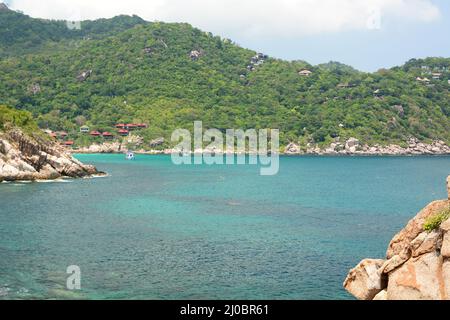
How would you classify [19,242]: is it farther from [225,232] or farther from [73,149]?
[73,149]

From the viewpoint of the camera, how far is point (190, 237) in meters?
45.1

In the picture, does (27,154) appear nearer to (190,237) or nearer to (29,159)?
(29,159)

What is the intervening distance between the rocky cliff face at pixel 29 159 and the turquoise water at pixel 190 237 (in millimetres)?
4797

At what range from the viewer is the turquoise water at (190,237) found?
30.5 meters

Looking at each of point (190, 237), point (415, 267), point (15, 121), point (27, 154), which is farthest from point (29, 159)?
point (415, 267)

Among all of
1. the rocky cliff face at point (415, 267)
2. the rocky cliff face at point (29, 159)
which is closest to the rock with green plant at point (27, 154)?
the rocky cliff face at point (29, 159)

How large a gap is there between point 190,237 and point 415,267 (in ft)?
83.8

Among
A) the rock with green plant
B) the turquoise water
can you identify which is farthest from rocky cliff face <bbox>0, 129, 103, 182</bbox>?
the turquoise water

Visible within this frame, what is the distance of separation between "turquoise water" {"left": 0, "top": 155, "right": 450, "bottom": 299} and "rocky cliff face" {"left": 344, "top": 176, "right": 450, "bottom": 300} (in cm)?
346

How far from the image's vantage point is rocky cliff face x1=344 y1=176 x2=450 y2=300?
21453mm

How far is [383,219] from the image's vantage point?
2264 inches

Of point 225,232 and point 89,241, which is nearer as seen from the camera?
point 89,241

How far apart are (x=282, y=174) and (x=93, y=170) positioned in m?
45.6

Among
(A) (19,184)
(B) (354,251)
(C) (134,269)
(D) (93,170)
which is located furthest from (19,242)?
(D) (93,170)
